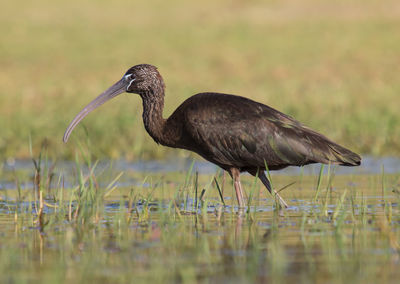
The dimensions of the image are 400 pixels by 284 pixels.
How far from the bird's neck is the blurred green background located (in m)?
1.27

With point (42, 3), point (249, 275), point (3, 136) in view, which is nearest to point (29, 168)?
point (3, 136)

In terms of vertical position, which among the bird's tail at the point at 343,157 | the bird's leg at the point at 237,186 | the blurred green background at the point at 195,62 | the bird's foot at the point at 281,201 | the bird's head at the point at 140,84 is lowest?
the bird's foot at the point at 281,201

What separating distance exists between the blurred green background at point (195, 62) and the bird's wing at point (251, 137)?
1.30 meters

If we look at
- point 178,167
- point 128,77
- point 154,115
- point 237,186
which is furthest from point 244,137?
point 178,167

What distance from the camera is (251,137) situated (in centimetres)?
820

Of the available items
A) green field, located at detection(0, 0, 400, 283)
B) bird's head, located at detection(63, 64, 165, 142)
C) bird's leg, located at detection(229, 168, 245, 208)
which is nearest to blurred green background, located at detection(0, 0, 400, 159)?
green field, located at detection(0, 0, 400, 283)

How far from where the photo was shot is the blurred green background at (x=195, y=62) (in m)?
14.0

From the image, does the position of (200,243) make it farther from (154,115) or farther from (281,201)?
(154,115)

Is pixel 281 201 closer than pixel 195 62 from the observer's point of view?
Yes

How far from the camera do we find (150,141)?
13578mm

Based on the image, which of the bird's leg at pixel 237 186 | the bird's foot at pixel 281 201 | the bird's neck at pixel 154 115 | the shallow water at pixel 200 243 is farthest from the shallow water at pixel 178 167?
the bird's foot at pixel 281 201

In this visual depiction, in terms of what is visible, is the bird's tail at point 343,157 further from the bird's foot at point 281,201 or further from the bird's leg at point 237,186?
the bird's leg at point 237,186

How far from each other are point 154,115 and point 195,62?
62.6ft

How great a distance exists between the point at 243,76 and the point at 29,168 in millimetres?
13500
